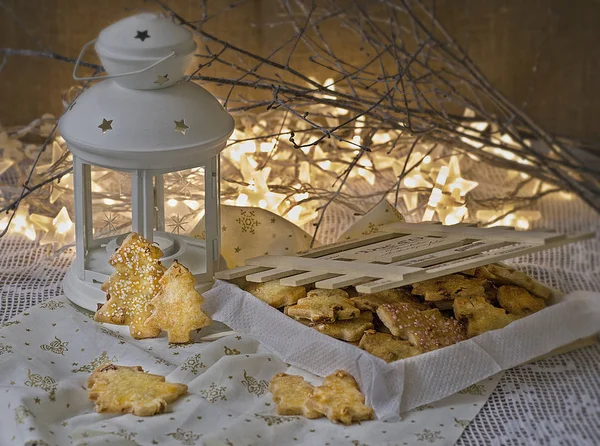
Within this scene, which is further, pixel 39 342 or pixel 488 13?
pixel 488 13

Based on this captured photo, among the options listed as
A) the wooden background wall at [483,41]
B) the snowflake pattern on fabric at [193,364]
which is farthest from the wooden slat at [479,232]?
the wooden background wall at [483,41]

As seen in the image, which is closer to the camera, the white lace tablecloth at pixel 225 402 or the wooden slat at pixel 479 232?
the white lace tablecloth at pixel 225 402

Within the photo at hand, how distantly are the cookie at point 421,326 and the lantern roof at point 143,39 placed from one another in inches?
19.1

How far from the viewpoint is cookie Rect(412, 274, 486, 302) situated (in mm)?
1363

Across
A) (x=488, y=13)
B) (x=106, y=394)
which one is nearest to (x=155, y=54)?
(x=106, y=394)

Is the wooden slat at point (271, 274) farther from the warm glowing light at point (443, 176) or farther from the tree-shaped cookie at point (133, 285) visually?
the warm glowing light at point (443, 176)

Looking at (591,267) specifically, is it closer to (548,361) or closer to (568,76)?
(548,361)

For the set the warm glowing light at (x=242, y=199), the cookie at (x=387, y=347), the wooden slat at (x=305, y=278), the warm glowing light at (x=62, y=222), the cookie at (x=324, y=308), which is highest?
the wooden slat at (x=305, y=278)

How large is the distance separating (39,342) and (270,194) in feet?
1.93

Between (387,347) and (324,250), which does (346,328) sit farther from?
(324,250)

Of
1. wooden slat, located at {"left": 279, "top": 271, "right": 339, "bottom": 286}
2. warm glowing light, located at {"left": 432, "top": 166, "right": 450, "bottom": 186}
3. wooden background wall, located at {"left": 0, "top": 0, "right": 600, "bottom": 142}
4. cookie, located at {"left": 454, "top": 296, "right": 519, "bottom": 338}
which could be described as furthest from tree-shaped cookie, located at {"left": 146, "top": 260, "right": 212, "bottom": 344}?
wooden background wall, located at {"left": 0, "top": 0, "right": 600, "bottom": 142}

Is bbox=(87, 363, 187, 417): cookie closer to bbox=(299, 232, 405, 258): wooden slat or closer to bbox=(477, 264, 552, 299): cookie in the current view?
bbox=(299, 232, 405, 258): wooden slat

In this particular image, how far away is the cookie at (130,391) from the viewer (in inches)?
45.3

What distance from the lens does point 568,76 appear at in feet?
7.98
